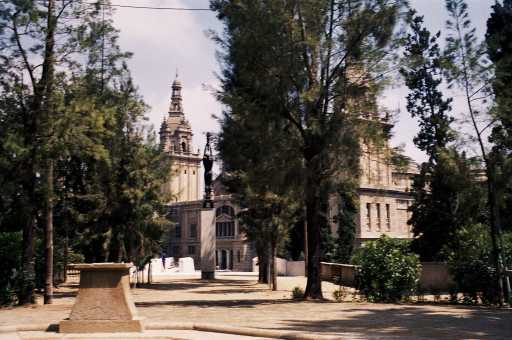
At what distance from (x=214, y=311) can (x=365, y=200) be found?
48.8m

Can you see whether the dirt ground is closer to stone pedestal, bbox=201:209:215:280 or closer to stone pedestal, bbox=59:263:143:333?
stone pedestal, bbox=59:263:143:333

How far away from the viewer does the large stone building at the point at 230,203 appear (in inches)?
777

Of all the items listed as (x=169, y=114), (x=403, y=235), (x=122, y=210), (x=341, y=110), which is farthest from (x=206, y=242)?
(x=169, y=114)

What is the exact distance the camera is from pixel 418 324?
11570mm

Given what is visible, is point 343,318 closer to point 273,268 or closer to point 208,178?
point 273,268

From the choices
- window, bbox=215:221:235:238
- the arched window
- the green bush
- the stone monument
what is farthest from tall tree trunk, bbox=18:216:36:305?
window, bbox=215:221:235:238

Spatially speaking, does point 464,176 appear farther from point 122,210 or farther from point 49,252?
point 122,210

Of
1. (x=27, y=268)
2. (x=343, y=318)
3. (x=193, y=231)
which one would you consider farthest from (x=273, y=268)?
(x=193, y=231)

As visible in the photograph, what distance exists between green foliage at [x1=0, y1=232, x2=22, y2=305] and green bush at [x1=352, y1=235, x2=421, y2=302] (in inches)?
447

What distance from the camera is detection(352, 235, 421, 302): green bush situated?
18.6 metres

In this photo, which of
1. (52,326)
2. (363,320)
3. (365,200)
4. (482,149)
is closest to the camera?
(52,326)

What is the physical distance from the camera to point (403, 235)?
213 ft

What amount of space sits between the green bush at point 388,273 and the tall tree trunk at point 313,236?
1737 millimetres

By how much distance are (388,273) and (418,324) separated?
7119 millimetres
